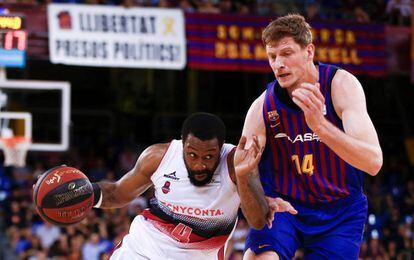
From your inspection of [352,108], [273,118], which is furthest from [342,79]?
[273,118]

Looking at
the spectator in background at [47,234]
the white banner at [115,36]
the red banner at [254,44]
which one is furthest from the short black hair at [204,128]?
the red banner at [254,44]

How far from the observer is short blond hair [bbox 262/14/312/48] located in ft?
18.9

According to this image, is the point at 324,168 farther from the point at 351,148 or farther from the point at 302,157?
the point at 351,148

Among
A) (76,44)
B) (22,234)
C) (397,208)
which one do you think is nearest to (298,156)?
(22,234)

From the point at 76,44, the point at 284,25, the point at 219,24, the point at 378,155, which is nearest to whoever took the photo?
the point at 378,155

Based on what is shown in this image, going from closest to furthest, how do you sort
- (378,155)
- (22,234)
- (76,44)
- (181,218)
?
(378,155), (181,218), (22,234), (76,44)

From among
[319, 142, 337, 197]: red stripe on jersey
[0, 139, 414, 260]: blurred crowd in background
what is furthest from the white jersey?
[0, 139, 414, 260]: blurred crowd in background

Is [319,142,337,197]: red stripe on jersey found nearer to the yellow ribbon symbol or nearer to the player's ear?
the player's ear

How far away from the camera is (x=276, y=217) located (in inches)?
235

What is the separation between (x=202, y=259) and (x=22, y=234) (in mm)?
8384

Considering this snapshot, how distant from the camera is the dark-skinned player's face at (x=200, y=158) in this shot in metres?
6.06

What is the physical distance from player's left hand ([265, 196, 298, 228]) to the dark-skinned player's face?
0.55m

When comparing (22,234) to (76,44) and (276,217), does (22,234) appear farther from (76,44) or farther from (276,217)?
(276,217)

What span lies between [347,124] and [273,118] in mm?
564
